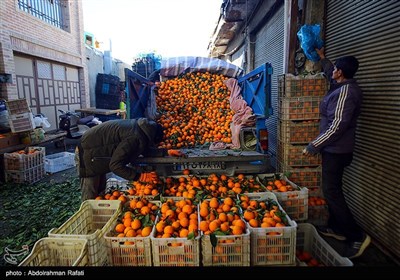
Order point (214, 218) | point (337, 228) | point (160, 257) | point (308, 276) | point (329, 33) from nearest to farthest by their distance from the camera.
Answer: point (308, 276), point (160, 257), point (214, 218), point (337, 228), point (329, 33)

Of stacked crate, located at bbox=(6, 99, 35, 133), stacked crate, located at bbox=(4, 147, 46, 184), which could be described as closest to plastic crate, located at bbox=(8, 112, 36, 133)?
stacked crate, located at bbox=(6, 99, 35, 133)

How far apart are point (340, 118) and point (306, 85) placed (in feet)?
3.64

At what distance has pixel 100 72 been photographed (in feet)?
64.3

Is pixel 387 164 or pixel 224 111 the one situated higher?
pixel 224 111

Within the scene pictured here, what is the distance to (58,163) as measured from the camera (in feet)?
26.6

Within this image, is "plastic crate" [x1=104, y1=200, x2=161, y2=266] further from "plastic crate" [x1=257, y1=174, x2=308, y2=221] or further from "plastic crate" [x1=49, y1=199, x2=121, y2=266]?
"plastic crate" [x1=257, y1=174, x2=308, y2=221]

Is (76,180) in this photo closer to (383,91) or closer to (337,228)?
(337,228)

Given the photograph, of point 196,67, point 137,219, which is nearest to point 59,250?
point 137,219

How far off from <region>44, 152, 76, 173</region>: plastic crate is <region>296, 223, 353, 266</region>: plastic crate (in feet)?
23.7

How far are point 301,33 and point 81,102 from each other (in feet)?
46.1

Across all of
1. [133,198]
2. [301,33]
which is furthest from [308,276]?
[301,33]

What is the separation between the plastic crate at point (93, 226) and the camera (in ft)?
7.99

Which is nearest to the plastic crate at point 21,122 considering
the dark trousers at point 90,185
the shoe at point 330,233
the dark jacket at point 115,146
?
the dark trousers at point 90,185

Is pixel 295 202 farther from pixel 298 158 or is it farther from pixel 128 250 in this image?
pixel 128 250
